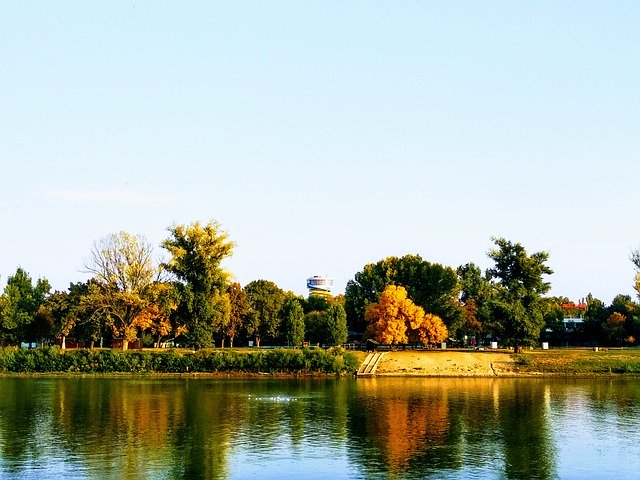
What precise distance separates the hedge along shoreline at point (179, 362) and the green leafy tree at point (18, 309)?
20.1 m

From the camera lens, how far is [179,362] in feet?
314

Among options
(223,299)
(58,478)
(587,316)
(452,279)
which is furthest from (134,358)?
(587,316)

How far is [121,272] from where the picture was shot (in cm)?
10712

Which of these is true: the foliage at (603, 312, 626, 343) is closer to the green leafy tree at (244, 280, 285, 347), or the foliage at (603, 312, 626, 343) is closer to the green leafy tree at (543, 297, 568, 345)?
the green leafy tree at (543, 297, 568, 345)

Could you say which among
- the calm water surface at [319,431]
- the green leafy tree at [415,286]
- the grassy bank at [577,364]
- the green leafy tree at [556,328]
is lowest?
the calm water surface at [319,431]

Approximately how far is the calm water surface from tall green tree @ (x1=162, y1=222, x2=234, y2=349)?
661 inches

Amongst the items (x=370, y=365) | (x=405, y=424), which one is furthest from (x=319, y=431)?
(x=370, y=365)

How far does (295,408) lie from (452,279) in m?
65.6

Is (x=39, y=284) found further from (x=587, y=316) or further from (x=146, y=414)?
(x=587, y=316)

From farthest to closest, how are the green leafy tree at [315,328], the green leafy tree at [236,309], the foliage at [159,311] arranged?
the green leafy tree at [315,328] < the green leafy tree at [236,309] < the foliage at [159,311]

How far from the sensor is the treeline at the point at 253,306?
326 ft

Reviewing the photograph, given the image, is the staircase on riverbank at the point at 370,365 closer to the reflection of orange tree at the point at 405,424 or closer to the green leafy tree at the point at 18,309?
the reflection of orange tree at the point at 405,424

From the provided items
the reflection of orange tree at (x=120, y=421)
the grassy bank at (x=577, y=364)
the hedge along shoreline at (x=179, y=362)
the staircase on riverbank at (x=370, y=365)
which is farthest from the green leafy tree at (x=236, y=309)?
the grassy bank at (x=577, y=364)

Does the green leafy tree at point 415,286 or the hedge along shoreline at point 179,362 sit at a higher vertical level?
the green leafy tree at point 415,286
